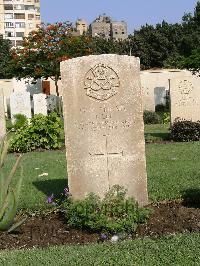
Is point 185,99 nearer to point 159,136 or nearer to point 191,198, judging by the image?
point 159,136

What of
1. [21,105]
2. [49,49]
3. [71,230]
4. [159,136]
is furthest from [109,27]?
[71,230]

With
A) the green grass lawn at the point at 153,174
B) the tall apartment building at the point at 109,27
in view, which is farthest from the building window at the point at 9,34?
the green grass lawn at the point at 153,174

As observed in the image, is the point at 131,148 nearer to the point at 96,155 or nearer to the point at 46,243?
the point at 96,155

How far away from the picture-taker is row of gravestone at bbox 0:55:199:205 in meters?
6.10

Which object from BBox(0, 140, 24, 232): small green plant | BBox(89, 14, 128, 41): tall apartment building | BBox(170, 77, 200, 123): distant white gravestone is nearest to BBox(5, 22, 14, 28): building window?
BBox(89, 14, 128, 41): tall apartment building

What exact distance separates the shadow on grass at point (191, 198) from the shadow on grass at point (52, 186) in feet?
5.26

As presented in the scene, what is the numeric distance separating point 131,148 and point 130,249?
64.3 inches

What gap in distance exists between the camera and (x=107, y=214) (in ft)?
19.0

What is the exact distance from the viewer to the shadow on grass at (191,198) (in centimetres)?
668

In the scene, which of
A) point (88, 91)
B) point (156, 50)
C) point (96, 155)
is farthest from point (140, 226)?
point (156, 50)

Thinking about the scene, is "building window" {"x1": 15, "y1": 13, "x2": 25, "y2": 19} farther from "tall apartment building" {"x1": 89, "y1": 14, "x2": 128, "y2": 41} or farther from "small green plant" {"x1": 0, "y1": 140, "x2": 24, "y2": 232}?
"small green plant" {"x1": 0, "y1": 140, "x2": 24, "y2": 232}

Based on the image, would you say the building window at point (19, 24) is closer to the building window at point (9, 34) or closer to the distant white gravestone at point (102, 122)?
the building window at point (9, 34)

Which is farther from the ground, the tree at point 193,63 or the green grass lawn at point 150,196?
the tree at point 193,63

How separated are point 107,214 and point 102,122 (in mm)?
1021
